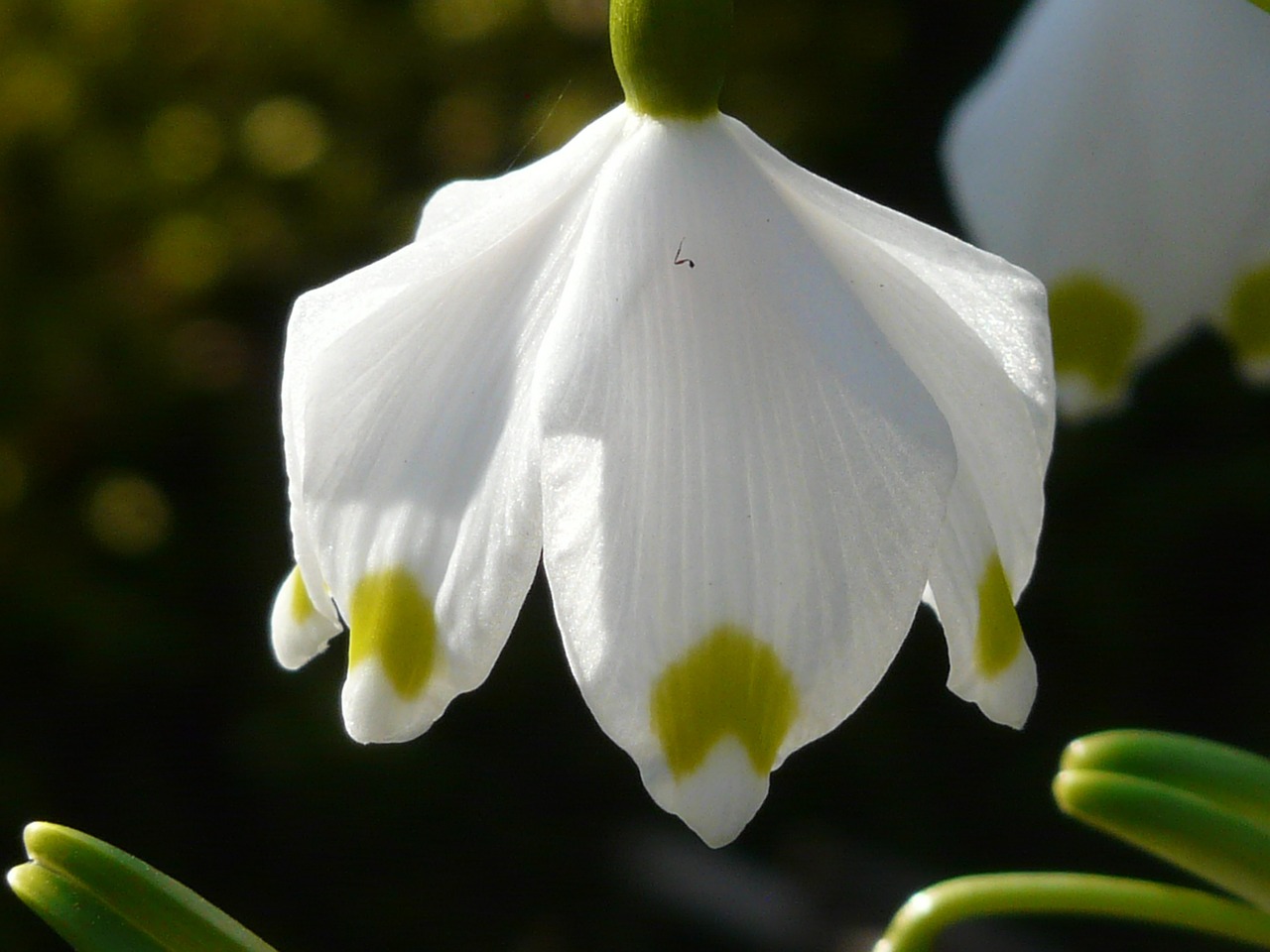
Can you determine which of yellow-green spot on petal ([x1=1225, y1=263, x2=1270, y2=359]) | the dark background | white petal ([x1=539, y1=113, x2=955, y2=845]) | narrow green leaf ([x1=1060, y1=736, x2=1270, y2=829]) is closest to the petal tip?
white petal ([x1=539, y1=113, x2=955, y2=845])

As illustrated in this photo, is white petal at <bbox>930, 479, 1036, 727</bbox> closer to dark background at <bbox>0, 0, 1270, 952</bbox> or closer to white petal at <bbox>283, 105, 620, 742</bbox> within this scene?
white petal at <bbox>283, 105, 620, 742</bbox>

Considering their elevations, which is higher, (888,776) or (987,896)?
(987,896)

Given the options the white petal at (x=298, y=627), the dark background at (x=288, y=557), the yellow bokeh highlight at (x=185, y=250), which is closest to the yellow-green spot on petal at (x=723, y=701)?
the white petal at (x=298, y=627)

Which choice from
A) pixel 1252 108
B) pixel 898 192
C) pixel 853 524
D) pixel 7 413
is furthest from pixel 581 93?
pixel 853 524

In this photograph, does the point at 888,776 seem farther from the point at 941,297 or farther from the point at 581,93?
the point at 941,297

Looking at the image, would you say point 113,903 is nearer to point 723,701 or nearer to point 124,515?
point 723,701

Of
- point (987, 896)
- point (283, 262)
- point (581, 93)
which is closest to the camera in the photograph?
point (987, 896)

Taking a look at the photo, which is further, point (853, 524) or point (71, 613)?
point (71, 613)

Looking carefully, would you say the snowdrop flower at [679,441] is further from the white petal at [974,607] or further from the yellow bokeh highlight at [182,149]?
the yellow bokeh highlight at [182,149]
